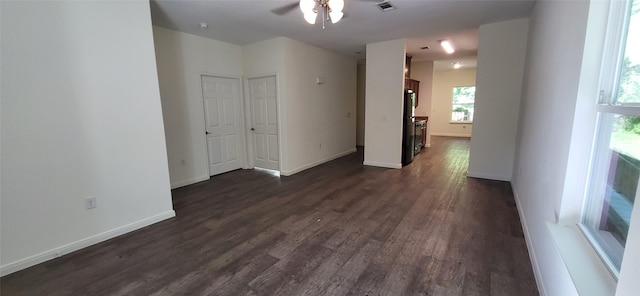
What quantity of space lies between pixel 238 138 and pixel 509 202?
15.3 ft

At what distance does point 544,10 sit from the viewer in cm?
262

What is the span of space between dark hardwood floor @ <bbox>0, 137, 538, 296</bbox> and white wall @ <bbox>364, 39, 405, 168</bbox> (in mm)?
1512

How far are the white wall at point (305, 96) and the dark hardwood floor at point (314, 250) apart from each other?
147 centimetres

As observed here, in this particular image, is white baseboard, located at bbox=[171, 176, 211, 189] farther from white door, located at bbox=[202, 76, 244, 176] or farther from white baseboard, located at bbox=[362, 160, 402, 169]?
white baseboard, located at bbox=[362, 160, 402, 169]

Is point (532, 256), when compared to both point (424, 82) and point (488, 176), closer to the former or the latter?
point (488, 176)

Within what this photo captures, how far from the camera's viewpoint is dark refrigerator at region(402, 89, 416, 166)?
5.32 m

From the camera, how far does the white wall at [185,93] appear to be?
4.10 meters

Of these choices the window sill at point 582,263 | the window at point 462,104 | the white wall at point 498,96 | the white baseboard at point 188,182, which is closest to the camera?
the window sill at point 582,263

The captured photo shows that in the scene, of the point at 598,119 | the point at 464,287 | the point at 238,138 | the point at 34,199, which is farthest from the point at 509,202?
the point at 34,199

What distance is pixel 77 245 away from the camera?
2.47 metres

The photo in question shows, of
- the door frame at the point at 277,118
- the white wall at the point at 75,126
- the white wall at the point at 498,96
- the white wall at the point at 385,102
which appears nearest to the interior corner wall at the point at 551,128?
the white wall at the point at 498,96

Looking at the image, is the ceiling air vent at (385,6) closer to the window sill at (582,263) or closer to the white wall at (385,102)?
the white wall at (385,102)

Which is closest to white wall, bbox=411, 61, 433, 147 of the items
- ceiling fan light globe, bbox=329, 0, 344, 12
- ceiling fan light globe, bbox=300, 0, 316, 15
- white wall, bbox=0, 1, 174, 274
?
ceiling fan light globe, bbox=329, 0, 344, 12

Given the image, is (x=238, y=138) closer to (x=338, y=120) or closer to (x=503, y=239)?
(x=338, y=120)
